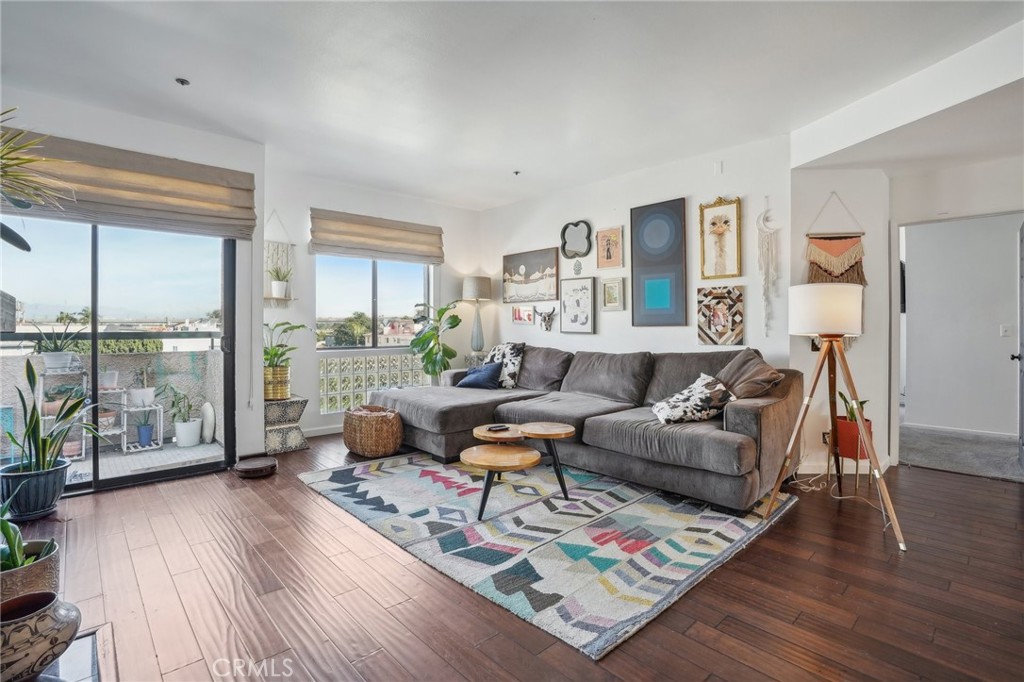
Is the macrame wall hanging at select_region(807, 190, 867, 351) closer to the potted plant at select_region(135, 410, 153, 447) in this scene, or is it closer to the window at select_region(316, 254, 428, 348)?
the window at select_region(316, 254, 428, 348)

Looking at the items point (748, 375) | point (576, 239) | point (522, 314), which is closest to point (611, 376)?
point (748, 375)

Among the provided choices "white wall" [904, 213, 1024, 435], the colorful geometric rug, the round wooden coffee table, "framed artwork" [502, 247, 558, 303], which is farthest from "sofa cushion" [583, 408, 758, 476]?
"white wall" [904, 213, 1024, 435]

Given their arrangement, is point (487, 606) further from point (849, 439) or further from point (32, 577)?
point (849, 439)

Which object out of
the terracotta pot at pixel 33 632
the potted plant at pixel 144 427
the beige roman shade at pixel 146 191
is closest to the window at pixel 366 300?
the beige roman shade at pixel 146 191

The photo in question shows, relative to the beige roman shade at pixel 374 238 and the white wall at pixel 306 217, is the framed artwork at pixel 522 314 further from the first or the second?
the white wall at pixel 306 217

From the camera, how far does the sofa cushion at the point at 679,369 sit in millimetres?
3834

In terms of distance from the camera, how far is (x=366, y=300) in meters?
5.45

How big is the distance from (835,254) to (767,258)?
458mm

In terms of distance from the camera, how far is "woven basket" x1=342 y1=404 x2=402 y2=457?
13.4 feet

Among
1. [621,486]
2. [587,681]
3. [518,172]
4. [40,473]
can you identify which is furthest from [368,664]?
[518,172]

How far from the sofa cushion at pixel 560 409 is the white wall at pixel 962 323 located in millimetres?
3735

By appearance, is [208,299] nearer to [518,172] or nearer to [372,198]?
[372,198]

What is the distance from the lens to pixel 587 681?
1.53 meters

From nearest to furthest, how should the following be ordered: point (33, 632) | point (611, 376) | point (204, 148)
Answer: point (33, 632) → point (204, 148) → point (611, 376)
